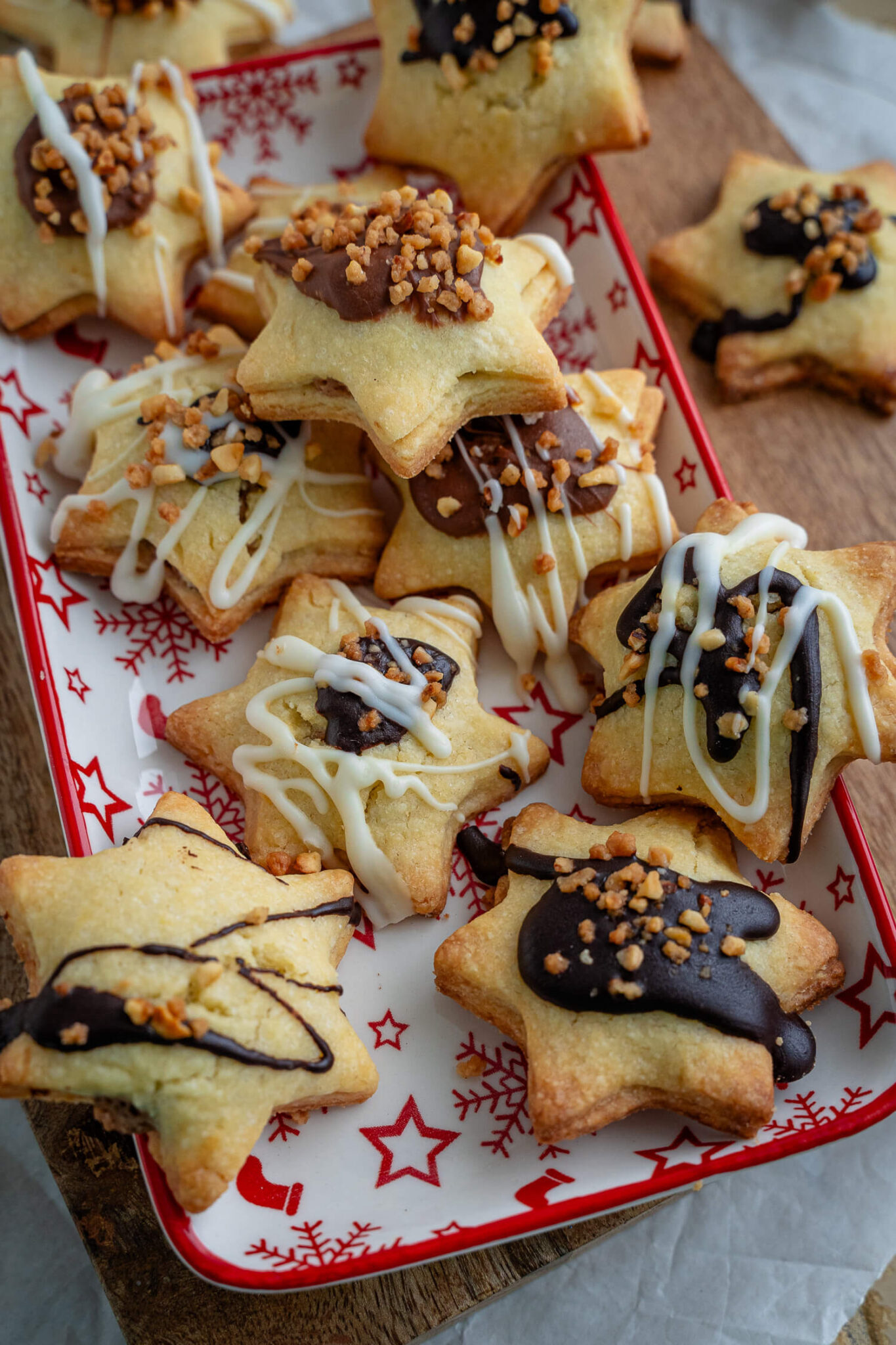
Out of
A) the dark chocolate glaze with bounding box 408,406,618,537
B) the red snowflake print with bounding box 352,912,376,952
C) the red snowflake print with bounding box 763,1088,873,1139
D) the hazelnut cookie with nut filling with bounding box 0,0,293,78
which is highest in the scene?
the hazelnut cookie with nut filling with bounding box 0,0,293,78

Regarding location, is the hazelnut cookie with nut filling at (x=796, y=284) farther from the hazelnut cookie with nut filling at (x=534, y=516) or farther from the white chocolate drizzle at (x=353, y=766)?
the white chocolate drizzle at (x=353, y=766)

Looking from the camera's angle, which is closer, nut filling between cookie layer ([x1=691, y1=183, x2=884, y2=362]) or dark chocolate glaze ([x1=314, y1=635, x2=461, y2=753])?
dark chocolate glaze ([x1=314, y1=635, x2=461, y2=753])

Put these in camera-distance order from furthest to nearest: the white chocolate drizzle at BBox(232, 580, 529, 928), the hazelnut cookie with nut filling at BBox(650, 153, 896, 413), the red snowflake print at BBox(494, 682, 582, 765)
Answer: the hazelnut cookie with nut filling at BBox(650, 153, 896, 413) → the red snowflake print at BBox(494, 682, 582, 765) → the white chocolate drizzle at BBox(232, 580, 529, 928)

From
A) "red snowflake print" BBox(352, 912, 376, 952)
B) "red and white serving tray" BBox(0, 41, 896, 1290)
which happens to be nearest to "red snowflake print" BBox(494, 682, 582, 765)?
Answer: "red and white serving tray" BBox(0, 41, 896, 1290)

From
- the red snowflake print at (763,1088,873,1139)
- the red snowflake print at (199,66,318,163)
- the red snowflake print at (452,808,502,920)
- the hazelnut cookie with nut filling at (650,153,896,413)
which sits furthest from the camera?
the red snowflake print at (199,66,318,163)

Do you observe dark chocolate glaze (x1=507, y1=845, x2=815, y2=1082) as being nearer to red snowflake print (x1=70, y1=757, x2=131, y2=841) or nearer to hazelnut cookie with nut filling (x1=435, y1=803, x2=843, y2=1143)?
hazelnut cookie with nut filling (x1=435, y1=803, x2=843, y2=1143)

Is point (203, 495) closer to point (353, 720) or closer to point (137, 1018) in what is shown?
point (353, 720)
